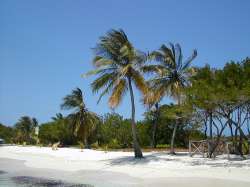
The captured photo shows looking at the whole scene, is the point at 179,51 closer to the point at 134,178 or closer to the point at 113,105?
the point at 113,105

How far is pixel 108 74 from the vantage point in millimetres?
20688

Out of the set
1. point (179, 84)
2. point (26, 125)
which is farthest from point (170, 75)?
point (26, 125)

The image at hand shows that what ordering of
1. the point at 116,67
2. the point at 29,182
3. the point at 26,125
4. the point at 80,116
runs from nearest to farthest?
the point at 29,182
the point at 116,67
the point at 80,116
the point at 26,125

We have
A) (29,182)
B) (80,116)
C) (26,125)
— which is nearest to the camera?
(29,182)

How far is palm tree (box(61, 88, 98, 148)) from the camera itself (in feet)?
121

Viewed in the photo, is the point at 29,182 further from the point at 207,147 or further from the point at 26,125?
the point at 26,125

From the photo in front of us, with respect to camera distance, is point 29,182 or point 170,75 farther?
point 170,75

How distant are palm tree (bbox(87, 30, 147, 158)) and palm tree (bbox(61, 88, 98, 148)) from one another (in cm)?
1655

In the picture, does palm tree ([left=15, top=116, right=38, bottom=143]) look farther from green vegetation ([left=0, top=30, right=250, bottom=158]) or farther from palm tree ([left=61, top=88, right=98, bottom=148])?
green vegetation ([left=0, top=30, right=250, bottom=158])

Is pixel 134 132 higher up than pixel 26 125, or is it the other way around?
pixel 26 125

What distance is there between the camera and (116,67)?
20922mm

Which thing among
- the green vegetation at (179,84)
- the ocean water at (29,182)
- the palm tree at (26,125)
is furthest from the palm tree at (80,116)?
the palm tree at (26,125)

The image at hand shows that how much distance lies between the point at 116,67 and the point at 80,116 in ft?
56.6

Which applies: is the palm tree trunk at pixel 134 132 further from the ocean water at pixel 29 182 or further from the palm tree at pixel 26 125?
the palm tree at pixel 26 125
